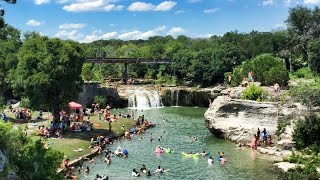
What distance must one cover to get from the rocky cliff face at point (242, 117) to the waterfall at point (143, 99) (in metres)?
28.3

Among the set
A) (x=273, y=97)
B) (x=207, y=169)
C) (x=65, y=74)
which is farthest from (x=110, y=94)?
(x=207, y=169)

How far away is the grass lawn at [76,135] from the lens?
4194cm

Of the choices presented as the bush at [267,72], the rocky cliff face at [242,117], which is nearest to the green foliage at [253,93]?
the rocky cliff face at [242,117]

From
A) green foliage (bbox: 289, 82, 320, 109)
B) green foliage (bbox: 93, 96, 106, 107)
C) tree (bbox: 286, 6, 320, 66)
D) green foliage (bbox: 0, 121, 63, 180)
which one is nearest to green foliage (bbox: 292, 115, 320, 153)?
green foliage (bbox: 289, 82, 320, 109)

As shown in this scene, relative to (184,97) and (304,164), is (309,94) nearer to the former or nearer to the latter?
(304,164)

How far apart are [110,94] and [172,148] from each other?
33619 mm

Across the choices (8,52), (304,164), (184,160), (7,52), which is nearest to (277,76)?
(184,160)

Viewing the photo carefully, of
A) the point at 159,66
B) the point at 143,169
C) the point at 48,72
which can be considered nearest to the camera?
the point at 143,169

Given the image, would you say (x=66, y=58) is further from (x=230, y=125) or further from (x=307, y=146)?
(x=307, y=146)

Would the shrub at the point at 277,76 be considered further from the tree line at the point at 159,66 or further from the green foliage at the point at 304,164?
the green foliage at the point at 304,164

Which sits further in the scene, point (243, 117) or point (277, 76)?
point (277, 76)

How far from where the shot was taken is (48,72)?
46500 mm

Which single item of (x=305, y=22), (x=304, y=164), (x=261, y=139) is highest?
(x=305, y=22)

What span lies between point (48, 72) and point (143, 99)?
33373mm
